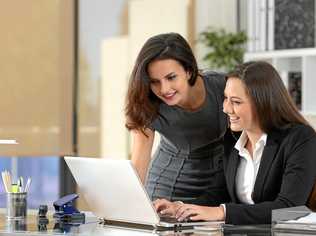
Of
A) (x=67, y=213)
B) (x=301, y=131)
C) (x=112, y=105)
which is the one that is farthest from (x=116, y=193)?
(x=112, y=105)

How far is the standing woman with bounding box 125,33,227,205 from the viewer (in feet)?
9.81

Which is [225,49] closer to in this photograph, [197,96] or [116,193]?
[197,96]

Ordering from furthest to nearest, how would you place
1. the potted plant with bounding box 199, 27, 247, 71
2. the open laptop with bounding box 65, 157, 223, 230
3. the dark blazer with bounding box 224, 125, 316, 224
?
the potted plant with bounding box 199, 27, 247, 71 < the dark blazer with bounding box 224, 125, 316, 224 < the open laptop with bounding box 65, 157, 223, 230

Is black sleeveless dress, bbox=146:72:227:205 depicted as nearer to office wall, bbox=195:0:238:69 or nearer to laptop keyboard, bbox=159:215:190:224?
laptop keyboard, bbox=159:215:190:224

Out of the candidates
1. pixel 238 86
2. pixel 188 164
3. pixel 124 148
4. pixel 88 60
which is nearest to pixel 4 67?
pixel 88 60

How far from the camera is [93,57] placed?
6.04m

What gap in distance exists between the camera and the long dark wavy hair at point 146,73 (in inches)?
117

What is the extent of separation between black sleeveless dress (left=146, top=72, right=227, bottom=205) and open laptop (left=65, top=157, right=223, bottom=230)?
1.90 feet

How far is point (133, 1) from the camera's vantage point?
613 cm

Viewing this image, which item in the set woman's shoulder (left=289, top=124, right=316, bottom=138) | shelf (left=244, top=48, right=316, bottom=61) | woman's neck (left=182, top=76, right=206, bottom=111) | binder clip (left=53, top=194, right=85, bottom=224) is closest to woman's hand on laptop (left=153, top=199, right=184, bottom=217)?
binder clip (left=53, top=194, right=85, bottom=224)

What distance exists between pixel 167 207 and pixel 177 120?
638 mm

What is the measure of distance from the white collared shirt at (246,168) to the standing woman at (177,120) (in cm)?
19

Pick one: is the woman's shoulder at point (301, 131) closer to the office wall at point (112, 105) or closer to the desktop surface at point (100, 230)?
the desktop surface at point (100, 230)

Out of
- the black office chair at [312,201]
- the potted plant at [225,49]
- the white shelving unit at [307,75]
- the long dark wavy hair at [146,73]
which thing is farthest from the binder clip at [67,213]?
the potted plant at [225,49]
